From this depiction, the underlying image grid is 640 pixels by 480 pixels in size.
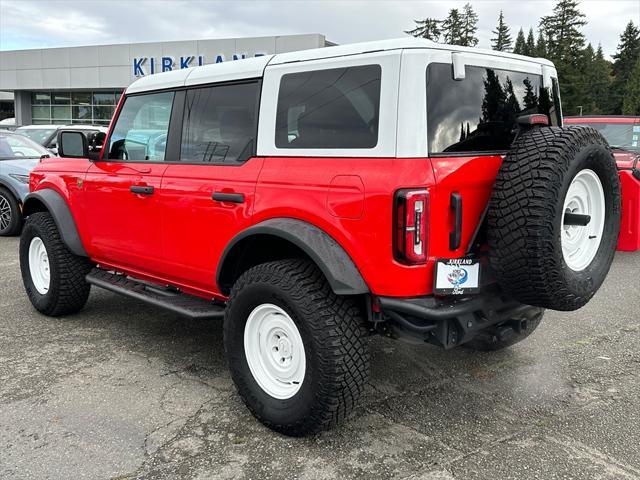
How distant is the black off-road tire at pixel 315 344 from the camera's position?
277 centimetres

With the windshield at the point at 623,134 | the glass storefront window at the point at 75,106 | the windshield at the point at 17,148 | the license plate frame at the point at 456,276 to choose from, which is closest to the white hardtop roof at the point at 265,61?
the license plate frame at the point at 456,276

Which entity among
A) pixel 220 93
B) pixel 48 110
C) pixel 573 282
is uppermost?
pixel 48 110

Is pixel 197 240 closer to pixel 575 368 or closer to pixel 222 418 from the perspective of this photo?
pixel 222 418

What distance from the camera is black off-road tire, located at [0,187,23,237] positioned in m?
8.76

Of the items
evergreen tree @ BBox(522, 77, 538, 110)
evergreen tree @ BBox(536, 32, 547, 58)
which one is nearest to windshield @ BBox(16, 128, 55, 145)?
evergreen tree @ BBox(522, 77, 538, 110)

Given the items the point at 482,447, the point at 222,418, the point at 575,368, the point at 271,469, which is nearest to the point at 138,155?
the point at 222,418

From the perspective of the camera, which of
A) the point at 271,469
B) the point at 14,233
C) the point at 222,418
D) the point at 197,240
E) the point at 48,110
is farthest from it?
the point at 48,110

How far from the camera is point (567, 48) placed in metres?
69.1

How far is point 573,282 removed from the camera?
109 inches

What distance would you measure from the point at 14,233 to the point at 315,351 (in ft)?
25.4

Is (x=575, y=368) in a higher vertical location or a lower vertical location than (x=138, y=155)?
lower

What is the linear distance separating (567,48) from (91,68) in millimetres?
57970

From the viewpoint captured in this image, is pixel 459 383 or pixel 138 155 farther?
pixel 138 155

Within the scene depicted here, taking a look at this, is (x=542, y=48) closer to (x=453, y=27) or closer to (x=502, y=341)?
(x=453, y=27)
